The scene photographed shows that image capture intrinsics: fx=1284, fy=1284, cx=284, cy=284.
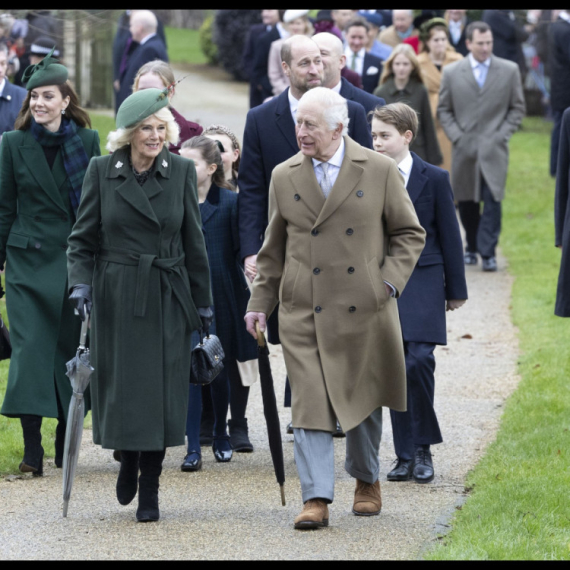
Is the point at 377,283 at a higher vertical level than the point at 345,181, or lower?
lower

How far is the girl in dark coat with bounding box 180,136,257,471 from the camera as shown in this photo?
7.28 metres

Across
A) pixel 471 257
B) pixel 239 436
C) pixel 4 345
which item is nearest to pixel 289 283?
pixel 239 436

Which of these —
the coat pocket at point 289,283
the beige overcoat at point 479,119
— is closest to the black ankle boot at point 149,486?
the coat pocket at point 289,283

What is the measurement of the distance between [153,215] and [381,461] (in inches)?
87.1

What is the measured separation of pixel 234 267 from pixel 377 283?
1.73 meters

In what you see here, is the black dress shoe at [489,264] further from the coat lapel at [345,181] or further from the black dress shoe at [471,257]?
the coat lapel at [345,181]

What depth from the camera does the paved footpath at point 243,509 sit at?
17.8ft

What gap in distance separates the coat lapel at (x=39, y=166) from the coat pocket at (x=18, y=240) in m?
0.26

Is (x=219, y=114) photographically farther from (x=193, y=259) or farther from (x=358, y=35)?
(x=193, y=259)

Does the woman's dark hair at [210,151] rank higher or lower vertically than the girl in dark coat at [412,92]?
higher

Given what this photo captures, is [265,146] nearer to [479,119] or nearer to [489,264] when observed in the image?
[479,119]

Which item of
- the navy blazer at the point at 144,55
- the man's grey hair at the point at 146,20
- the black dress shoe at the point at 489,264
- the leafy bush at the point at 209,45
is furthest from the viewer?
the leafy bush at the point at 209,45

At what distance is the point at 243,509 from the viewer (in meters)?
6.15

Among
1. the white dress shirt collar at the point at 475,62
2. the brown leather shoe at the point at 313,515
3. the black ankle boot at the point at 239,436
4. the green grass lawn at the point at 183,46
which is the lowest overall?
the green grass lawn at the point at 183,46
